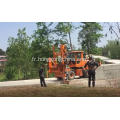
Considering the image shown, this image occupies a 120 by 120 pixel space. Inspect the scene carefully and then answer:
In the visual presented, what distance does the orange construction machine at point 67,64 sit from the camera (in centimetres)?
998

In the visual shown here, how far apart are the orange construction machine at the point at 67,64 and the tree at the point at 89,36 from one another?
219 mm

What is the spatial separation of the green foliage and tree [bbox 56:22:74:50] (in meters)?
0.91

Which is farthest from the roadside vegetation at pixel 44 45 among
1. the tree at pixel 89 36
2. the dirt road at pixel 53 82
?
the dirt road at pixel 53 82

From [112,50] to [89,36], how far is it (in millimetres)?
681

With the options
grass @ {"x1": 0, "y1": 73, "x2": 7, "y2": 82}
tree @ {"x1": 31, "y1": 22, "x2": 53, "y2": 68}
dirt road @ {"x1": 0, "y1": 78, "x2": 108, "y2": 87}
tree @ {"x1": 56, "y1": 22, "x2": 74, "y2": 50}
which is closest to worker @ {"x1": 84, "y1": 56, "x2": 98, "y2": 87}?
dirt road @ {"x1": 0, "y1": 78, "x2": 108, "y2": 87}

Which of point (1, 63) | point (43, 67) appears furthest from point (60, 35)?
point (1, 63)

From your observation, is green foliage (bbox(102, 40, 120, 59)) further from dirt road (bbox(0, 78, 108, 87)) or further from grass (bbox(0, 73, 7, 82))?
grass (bbox(0, 73, 7, 82))

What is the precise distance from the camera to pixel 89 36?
998 centimetres

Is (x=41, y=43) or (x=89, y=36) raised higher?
(x=89, y=36)

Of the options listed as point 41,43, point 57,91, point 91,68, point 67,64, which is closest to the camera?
point 57,91

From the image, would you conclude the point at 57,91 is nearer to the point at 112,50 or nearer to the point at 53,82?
the point at 53,82

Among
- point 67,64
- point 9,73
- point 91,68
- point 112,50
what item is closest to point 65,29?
point 67,64

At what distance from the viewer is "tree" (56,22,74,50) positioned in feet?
32.4
